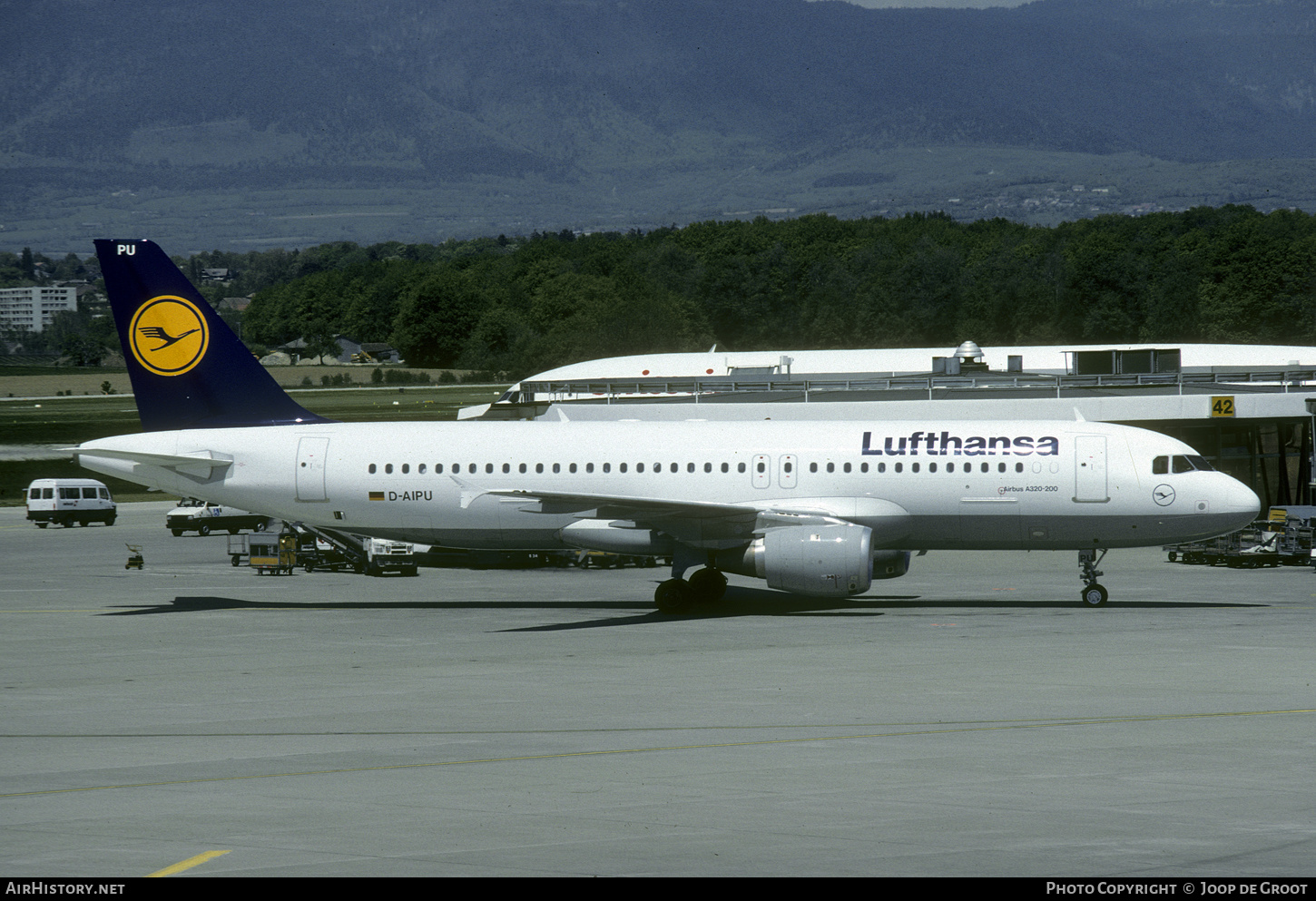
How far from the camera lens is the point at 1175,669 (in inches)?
1029

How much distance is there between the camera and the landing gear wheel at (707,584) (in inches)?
1507

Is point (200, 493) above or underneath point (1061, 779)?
above

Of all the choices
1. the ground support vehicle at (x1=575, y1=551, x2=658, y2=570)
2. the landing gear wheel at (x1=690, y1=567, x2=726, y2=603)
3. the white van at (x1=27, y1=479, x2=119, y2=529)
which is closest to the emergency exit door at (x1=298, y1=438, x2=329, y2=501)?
the landing gear wheel at (x1=690, y1=567, x2=726, y2=603)

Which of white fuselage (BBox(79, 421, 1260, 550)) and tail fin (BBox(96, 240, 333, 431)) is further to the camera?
tail fin (BBox(96, 240, 333, 431))

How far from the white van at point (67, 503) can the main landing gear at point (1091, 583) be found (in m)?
53.9

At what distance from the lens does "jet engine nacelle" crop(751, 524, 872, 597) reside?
34.4 meters

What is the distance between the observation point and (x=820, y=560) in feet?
113

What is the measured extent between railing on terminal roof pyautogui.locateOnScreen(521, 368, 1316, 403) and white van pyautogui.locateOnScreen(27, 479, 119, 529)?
24379 mm

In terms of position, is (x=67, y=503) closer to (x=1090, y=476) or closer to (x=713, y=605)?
(x=713, y=605)

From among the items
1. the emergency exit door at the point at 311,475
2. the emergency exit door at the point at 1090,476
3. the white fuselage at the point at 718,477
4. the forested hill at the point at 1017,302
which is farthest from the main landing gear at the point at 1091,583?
the forested hill at the point at 1017,302

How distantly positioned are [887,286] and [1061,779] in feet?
563

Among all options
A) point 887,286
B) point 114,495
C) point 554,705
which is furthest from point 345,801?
point 887,286

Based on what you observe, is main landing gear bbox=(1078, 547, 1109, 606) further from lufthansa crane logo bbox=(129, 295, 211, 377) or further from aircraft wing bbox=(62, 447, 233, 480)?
lufthansa crane logo bbox=(129, 295, 211, 377)
